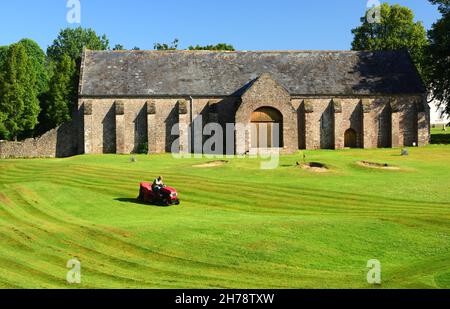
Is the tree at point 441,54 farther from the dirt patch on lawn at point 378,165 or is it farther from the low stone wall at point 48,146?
the low stone wall at point 48,146

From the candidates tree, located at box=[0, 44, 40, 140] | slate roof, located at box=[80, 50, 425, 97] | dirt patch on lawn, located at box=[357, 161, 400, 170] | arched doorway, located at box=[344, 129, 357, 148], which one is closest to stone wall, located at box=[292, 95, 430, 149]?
arched doorway, located at box=[344, 129, 357, 148]

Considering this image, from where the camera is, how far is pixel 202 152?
61.2 m

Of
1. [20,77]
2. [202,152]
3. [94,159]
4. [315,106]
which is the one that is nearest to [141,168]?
[94,159]

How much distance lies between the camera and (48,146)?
62.7 metres

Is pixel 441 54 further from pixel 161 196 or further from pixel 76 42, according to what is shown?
pixel 76 42

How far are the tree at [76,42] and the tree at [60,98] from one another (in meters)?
39.9

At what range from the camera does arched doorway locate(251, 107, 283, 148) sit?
5859 centimetres

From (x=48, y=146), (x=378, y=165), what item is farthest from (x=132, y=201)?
(x=48, y=146)

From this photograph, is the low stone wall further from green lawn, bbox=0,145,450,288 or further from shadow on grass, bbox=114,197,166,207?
shadow on grass, bbox=114,197,166,207

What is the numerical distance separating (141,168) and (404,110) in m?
33.0

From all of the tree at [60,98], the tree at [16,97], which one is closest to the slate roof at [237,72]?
the tree at [16,97]

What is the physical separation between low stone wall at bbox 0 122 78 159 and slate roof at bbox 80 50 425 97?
16.1ft

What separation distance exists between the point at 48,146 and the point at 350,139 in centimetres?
3249

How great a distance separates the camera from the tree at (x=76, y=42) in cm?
12550
